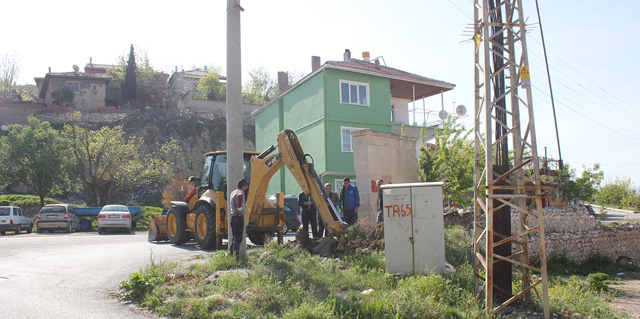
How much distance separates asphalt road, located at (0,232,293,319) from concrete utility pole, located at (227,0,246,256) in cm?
222

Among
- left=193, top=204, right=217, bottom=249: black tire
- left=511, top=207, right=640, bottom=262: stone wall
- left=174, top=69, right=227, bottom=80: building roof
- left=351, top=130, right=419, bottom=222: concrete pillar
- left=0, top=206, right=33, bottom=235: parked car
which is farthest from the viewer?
left=174, top=69, right=227, bottom=80: building roof

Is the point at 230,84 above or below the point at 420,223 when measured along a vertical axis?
above

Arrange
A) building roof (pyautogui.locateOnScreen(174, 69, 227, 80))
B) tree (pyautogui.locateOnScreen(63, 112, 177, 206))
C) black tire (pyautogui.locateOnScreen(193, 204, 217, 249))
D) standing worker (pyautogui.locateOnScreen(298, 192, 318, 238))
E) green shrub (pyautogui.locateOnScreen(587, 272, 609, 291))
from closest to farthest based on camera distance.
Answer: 1. green shrub (pyautogui.locateOnScreen(587, 272, 609, 291))
2. black tire (pyautogui.locateOnScreen(193, 204, 217, 249))
3. standing worker (pyautogui.locateOnScreen(298, 192, 318, 238))
4. tree (pyautogui.locateOnScreen(63, 112, 177, 206))
5. building roof (pyautogui.locateOnScreen(174, 69, 227, 80))

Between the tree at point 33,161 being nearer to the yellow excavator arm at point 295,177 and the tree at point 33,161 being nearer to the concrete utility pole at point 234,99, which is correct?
the yellow excavator arm at point 295,177

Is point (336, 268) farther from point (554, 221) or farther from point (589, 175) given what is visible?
point (589, 175)

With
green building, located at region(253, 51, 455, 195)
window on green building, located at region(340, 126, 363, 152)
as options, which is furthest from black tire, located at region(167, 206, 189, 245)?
window on green building, located at region(340, 126, 363, 152)

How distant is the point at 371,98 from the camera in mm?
25438

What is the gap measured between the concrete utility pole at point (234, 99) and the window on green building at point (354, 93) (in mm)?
16024

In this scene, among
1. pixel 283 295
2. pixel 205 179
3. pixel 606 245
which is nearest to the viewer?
pixel 283 295

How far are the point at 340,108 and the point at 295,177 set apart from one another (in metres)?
15.5

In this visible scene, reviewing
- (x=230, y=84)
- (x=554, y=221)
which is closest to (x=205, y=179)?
(x=230, y=84)

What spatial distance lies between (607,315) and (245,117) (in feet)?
149

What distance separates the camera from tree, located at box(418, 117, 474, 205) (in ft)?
53.5

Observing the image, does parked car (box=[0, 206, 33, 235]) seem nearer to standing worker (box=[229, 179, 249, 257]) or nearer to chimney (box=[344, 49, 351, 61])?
standing worker (box=[229, 179, 249, 257])
